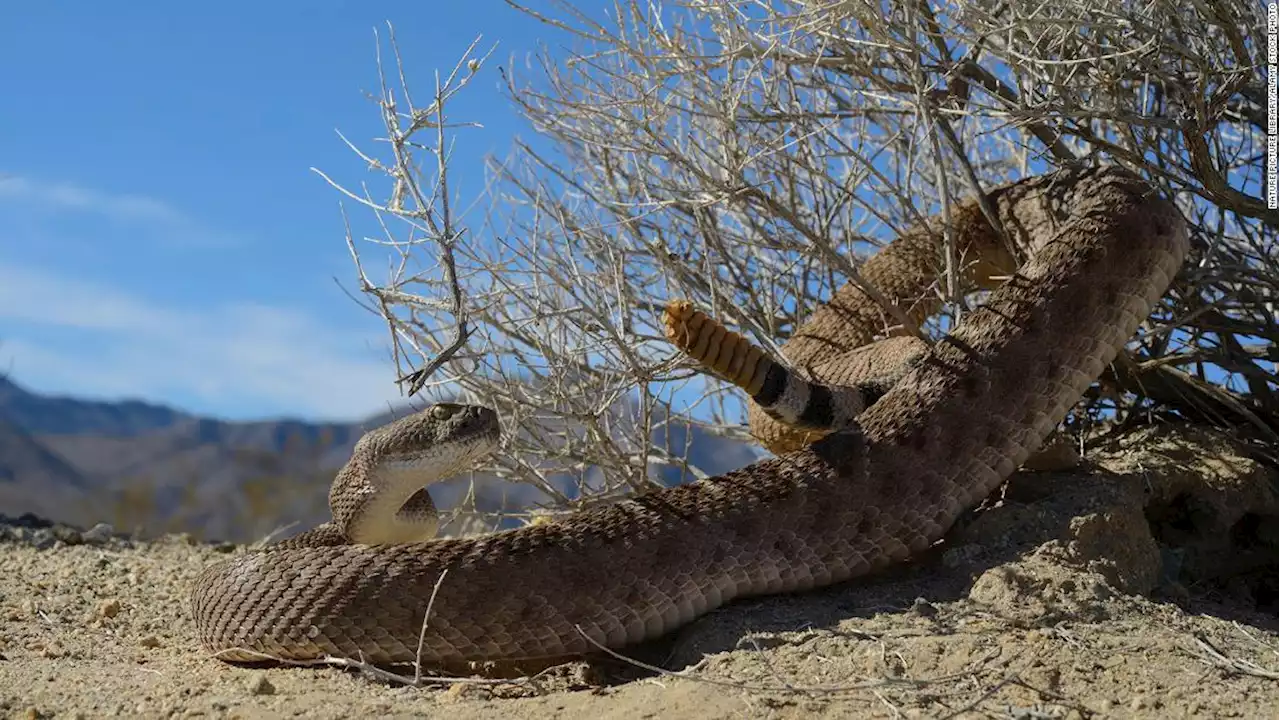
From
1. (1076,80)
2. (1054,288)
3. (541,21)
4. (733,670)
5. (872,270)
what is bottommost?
(733,670)

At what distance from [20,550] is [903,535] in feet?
18.4

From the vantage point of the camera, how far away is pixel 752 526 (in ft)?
14.0

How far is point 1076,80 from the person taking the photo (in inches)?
201

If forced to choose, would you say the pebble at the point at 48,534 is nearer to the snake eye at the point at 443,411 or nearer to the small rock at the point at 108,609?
the small rock at the point at 108,609

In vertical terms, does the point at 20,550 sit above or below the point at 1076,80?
below

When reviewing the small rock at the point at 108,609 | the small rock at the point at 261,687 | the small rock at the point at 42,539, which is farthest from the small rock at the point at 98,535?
the small rock at the point at 261,687

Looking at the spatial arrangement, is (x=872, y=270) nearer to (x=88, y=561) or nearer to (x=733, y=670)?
(x=733, y=670)

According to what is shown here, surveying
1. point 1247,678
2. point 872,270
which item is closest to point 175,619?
point 872,270

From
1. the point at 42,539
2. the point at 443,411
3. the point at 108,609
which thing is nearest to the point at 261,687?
the point at 443,411

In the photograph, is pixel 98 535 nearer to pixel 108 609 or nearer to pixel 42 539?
pixel 42 539

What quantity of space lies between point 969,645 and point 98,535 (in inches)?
246

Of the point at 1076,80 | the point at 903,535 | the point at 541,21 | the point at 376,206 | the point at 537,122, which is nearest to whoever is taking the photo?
the point at 903,535

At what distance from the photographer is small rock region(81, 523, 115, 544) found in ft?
25.9

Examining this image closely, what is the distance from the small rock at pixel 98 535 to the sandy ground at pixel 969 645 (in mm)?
2547
